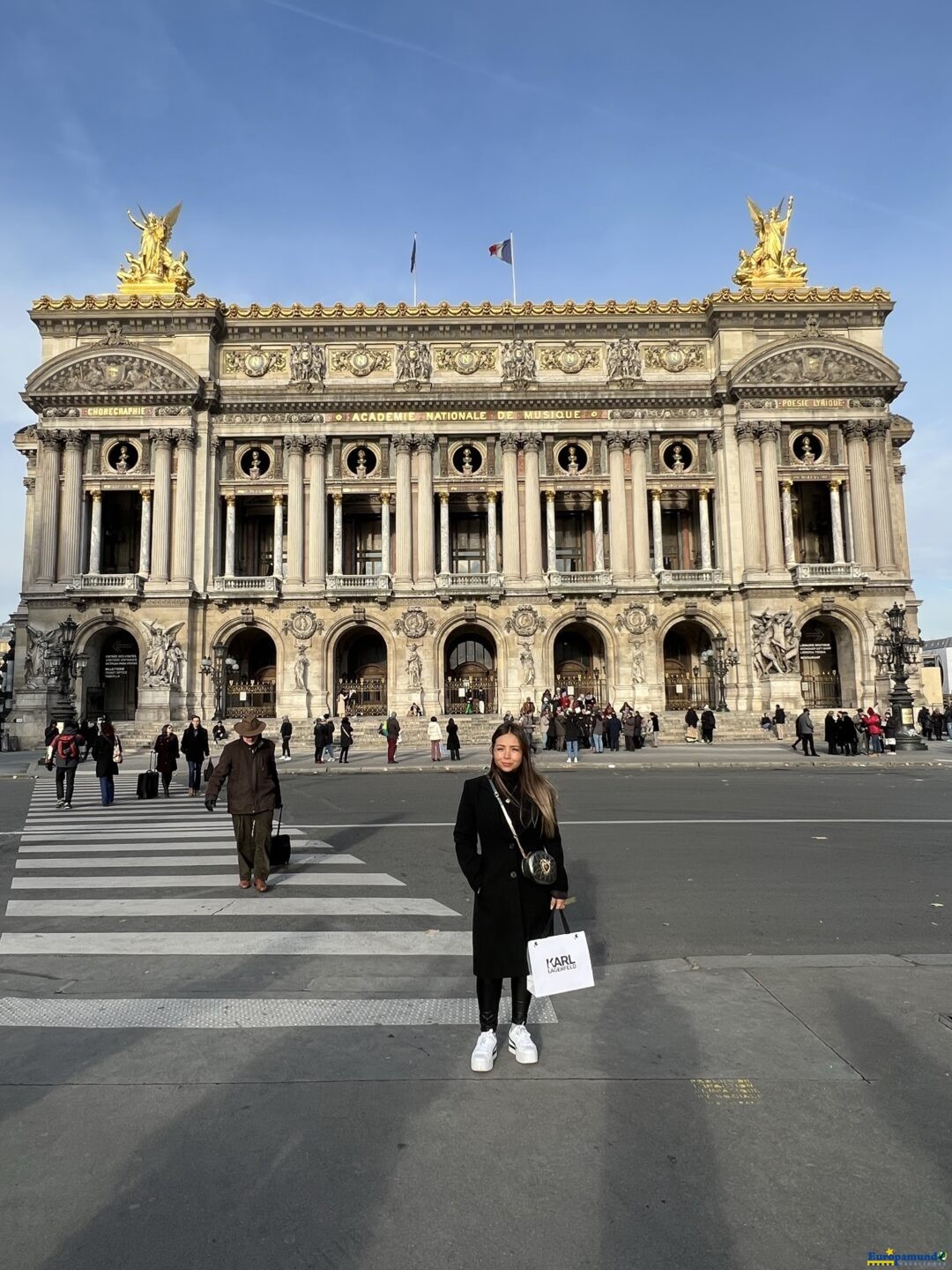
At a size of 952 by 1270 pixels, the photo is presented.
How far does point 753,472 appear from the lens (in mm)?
42250

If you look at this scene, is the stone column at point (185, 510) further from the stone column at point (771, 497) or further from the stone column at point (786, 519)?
the stone column at point (786, 519)

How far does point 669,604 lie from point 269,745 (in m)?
35.8

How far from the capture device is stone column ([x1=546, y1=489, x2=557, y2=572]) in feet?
139

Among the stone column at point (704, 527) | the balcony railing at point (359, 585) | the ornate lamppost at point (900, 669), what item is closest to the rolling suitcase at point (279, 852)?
the ornate lamppost at point (900, 669)

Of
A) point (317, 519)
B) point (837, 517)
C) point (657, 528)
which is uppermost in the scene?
point (317, 519)

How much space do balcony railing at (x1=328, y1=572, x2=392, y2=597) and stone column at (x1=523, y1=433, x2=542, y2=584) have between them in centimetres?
747

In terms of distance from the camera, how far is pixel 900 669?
3152 cm

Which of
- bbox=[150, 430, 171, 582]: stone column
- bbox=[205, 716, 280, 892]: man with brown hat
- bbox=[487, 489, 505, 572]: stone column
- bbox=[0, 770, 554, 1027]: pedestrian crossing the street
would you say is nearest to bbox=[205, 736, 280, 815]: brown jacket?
bbox=[205, 716, 280, 892]: man with brown hat

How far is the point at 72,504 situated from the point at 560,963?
145 feet

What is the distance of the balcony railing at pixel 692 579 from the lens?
41.8 metres

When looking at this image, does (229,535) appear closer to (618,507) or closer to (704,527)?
(618,507)

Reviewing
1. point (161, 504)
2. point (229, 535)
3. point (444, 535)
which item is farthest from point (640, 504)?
point (161, 504)

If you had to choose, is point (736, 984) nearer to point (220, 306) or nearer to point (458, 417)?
point (458, 417)

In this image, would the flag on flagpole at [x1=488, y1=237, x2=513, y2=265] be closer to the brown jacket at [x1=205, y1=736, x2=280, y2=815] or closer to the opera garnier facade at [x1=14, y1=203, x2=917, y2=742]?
the opera garnier facade at [x1=14, y1=203, x2=917, y2=742]
